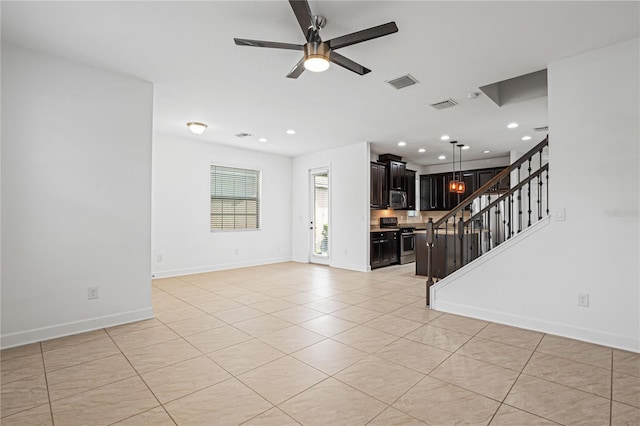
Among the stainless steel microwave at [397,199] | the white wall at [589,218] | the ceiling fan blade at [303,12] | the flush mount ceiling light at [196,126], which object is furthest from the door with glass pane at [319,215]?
the ceiling fan blade at [303,12]

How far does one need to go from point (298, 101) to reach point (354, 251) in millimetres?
3632

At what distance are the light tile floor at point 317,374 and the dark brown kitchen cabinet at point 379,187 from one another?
3.72 metres

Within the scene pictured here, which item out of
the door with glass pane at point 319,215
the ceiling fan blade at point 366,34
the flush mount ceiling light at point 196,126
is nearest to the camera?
the ceiling fan blade at point 366,34

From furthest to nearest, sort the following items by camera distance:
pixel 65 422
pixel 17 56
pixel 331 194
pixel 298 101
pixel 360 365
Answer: pixel 331 194 < pixel 298 101 < pixel 17 56 < pixel 360 365 < pixel 65 422

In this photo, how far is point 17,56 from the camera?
2.86 metres

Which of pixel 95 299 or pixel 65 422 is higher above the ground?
pixel 95 299

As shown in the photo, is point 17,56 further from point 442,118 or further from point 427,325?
point 442,118

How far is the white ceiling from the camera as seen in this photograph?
235cm

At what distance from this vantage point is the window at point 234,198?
6801 millimetres

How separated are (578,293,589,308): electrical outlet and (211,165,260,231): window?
6.11m

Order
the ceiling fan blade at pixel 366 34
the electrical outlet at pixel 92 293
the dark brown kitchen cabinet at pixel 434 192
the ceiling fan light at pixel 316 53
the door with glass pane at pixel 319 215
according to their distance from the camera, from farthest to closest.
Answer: the dark brown kitchen cabinet at pixel 434 192 < the door with glass pane at pixel 319 215 < the electrical outlet at pixel 92 293 < the ceiling fan light at pixel 316 53 < the ceiling fan blade at pixel 366 34

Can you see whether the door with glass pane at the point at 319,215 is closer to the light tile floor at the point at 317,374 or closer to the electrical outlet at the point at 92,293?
the light tile floor at the point at 317,374

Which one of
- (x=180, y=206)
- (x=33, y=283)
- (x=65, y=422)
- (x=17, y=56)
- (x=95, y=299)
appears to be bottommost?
(x=65, y=422)

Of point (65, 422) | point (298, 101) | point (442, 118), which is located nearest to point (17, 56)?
point (298, 101)
